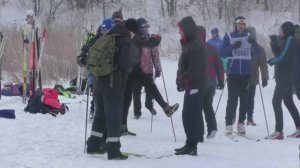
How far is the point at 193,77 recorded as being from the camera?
6.96 m

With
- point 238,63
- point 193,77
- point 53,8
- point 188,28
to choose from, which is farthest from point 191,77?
point 53,8

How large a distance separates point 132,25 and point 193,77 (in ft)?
3.63

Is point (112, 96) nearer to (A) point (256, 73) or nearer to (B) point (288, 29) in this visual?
(B) point (288, 29)

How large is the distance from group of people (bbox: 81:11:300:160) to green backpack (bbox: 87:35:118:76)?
0.25 feet

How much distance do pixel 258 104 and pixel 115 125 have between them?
6.65 metres

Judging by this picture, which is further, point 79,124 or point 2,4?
point 2,4

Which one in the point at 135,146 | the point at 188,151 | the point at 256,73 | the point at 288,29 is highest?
the point at 288,29

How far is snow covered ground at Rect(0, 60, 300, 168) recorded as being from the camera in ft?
21.1

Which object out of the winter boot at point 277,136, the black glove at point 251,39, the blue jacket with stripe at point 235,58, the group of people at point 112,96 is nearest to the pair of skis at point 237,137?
the winter boot at point 277,136

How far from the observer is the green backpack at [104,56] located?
650 centimetres

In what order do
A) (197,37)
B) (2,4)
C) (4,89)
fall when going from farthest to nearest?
(2,4)
(4,89)
(197,37)

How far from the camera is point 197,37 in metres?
7.02

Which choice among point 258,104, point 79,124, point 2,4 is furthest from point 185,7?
point 79,124

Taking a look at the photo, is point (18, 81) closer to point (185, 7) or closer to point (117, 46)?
point (117, 46)
